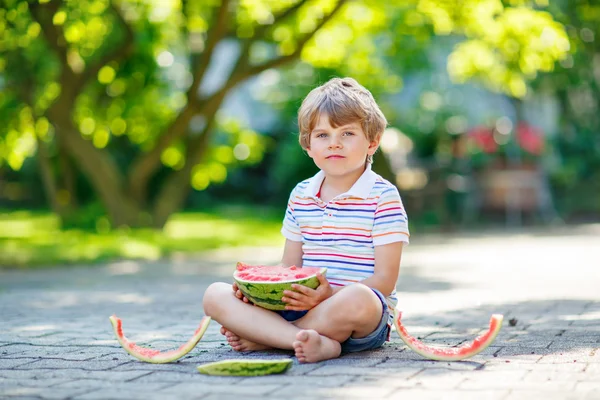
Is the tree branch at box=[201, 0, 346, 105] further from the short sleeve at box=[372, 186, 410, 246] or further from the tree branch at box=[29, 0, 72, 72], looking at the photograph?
the short sleeve at box=[372, 186, 410, 246]

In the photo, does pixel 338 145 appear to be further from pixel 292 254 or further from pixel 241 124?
pixel 241 124

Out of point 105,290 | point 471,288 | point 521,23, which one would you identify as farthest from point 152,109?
point 471,288

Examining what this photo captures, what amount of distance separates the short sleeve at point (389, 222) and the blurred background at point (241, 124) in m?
6.87

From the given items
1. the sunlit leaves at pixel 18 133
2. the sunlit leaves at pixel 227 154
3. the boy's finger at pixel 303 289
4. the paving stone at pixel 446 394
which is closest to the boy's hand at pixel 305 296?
the boy's finger at pixel 303 289

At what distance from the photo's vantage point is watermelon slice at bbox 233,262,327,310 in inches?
163

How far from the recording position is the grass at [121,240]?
36.2ft

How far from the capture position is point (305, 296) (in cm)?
417

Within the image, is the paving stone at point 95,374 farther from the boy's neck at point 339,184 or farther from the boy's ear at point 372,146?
the boy's ear at point 372,146

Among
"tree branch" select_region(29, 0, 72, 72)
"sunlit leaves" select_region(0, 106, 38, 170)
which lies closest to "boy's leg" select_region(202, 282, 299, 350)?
"tree branch" select_region(29, 0, 72, 72)

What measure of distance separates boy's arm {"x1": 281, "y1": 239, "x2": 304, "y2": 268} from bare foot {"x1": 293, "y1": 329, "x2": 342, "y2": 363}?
65cm

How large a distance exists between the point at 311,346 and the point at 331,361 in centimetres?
17

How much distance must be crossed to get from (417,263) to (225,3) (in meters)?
4.69

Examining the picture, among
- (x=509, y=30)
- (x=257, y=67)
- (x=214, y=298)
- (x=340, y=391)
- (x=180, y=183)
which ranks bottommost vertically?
(x=340, y=391)

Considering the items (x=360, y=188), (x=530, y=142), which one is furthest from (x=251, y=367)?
(x=530, y=142)
